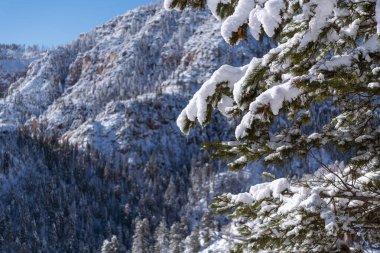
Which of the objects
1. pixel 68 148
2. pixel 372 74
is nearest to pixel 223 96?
pixel 372 74

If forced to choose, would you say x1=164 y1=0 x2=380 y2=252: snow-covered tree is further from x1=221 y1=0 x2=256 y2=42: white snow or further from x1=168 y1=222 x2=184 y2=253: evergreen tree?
x1=168 y1=222 x2=184 y2=253: evergreen tree

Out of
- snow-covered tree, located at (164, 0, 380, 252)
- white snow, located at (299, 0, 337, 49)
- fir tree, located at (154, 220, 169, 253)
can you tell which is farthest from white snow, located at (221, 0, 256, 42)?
fir tree, located at (154, 220, 169, 253)

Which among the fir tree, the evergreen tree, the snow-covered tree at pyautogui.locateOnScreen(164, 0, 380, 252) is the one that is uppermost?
the snow-covered tree at pyautogui.locateOnScreen(164, 0, 380, 252)

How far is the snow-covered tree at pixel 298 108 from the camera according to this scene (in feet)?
14.2

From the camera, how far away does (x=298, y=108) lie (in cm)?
488

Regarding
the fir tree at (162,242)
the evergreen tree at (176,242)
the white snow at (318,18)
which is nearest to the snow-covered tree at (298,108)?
the white snow at (318,18)

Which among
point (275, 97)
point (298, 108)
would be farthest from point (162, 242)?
point (275, 97)

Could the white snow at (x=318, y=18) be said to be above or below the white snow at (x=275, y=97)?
above

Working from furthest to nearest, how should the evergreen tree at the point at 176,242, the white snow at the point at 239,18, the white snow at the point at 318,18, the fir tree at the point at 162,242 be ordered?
the fir tree at the point at 162,242, the evergreen tree at the point at 176,242, the white snow at the point at 239,18, the white snow at the point at 318,18

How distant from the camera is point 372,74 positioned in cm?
552

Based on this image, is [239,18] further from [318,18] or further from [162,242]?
[162,242]

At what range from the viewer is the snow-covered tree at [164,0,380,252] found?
4.34 meters

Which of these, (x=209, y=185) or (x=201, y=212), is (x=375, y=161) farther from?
(x=209, y=185)

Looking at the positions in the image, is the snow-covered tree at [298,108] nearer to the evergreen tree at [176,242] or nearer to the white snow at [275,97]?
the white snow at [275,97]
